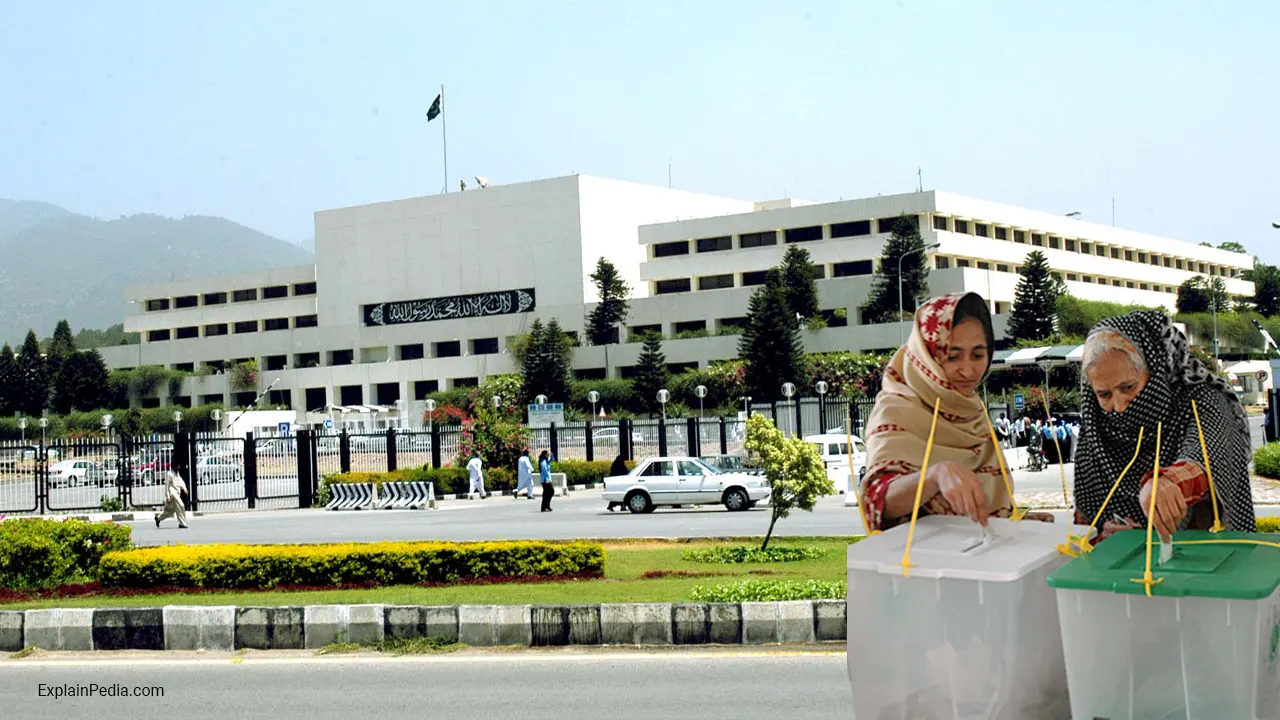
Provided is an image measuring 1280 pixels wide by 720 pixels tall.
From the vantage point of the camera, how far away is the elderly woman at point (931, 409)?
2.81 meters

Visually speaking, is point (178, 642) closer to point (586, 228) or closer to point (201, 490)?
point (201, 490)

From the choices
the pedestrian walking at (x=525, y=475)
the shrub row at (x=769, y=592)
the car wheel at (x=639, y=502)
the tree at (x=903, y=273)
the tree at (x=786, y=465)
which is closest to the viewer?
the shrub row at (x=769, y=592)

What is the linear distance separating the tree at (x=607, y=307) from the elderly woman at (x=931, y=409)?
65697mm

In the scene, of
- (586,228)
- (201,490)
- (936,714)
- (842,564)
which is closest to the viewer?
(936,714)

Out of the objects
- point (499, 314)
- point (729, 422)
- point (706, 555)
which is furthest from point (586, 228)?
point (706, 555)

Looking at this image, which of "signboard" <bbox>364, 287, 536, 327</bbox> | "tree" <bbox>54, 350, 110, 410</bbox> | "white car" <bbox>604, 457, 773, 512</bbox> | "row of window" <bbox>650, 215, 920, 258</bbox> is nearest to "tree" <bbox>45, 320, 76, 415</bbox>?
"tree" <bbox>54, 350, 110, 410</bbox>

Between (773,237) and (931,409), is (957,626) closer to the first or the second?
(931,409)

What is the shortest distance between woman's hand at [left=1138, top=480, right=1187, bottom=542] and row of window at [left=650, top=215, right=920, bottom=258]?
207 ft

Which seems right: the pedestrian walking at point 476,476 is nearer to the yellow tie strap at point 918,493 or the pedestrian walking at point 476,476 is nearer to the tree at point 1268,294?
the yellow tie strap at point 918,493

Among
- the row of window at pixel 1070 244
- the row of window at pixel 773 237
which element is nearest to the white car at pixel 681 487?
the row of window at pixel 773 237

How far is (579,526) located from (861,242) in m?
48.5

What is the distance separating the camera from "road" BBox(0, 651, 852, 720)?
664cm

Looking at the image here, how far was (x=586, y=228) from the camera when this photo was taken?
239ft

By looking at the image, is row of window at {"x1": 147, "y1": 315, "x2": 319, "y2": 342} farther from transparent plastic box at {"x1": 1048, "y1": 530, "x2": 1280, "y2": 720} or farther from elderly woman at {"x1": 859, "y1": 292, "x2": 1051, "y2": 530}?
transparent plastic box at {"x1": 1048, "y1": 530, "x2": 1280, "y2": 720}
